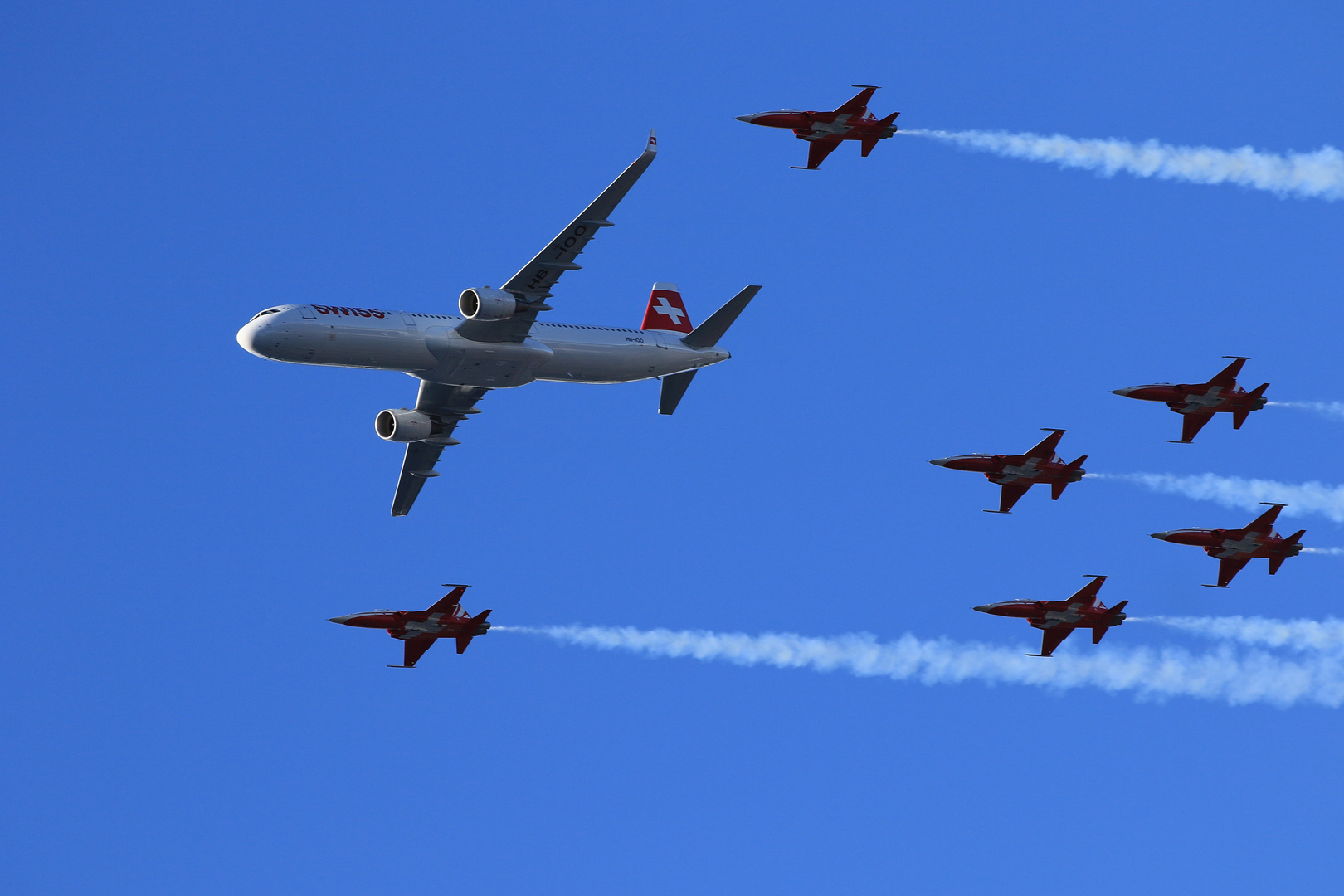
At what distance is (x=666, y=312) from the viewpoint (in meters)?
104

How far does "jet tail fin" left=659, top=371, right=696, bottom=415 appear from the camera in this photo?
102 metres

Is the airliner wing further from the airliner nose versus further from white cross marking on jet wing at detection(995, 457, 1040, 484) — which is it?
white cross marking on jet wing at detection(995, 457, 1040, 484)

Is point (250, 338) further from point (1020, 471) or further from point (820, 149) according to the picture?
point (1020, 471)

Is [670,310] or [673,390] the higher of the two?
[670,310]

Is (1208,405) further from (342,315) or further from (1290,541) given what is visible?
(342,315)

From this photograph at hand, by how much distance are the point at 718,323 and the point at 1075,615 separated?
21303 mm

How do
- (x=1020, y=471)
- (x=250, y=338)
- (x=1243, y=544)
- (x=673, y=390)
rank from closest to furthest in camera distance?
(x=250, y=338), (x=1243, y=544), (x=1020, y=471), (x=673, y=390)

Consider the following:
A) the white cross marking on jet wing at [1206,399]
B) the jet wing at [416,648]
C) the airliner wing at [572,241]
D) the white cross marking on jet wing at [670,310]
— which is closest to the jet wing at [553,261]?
the airliner wing at [572,241]

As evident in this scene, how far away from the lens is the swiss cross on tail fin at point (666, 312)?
103125 millimetres

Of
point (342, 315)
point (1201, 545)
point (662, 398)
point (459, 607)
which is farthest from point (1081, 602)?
point (342, 315)

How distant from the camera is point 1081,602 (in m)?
97.1

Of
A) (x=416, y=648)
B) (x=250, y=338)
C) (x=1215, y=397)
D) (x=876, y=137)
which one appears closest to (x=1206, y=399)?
(x=1215, y=397)

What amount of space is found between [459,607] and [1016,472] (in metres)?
26.4

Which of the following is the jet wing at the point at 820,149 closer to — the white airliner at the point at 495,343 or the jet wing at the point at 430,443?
the white airliner at the point at 495,343
